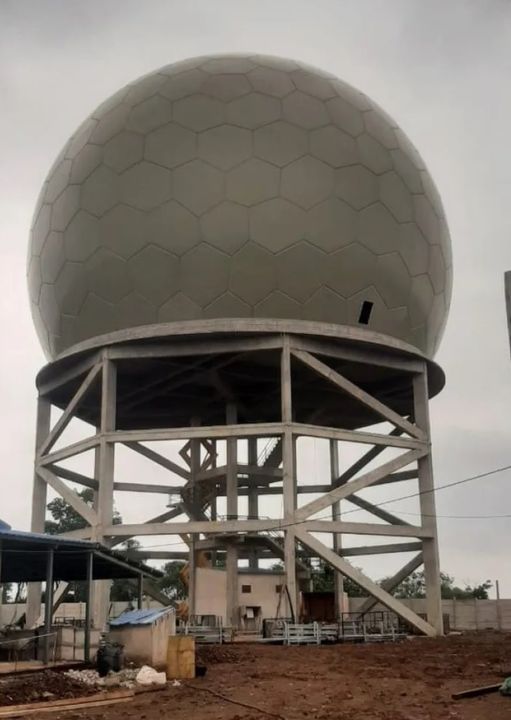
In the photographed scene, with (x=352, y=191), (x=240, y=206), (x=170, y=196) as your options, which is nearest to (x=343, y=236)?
(x=352, y=191)

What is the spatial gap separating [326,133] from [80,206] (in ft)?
26.6

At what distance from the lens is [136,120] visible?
27.8m

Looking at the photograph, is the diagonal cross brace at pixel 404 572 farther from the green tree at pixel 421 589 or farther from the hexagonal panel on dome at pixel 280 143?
the green tree at pixel 421 589

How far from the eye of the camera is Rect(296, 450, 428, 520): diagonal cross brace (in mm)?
25614

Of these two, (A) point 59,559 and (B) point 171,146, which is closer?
(A) point 59,559

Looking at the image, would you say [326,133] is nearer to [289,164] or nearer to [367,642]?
[289,164]

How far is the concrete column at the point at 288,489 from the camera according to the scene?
82.0 feet

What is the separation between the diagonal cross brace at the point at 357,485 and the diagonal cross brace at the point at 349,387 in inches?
29.1

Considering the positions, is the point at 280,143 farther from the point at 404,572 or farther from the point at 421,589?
the point at 421,589

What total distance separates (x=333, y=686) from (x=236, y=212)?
49.4 ft

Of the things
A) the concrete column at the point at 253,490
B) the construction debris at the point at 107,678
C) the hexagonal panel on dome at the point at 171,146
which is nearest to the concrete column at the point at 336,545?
the concrete column at the point at 253,490

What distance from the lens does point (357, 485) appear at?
88.3 feet

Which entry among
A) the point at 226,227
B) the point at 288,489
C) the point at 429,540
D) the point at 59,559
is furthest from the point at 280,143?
the point at 59,559

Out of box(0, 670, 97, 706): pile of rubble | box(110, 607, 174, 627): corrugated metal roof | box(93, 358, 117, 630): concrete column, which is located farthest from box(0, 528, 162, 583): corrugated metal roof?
box(0, 670, 97, 706): pile of rubble
